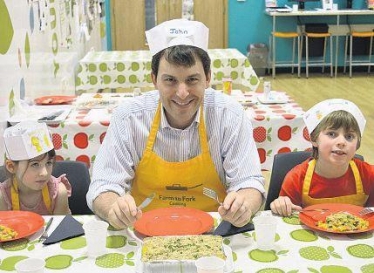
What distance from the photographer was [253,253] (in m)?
1.36

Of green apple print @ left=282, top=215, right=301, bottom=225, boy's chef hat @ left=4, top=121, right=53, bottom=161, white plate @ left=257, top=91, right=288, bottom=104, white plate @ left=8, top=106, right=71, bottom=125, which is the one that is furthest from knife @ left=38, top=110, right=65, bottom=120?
green apple print @ left=282, top=215, right=301, bottom=225

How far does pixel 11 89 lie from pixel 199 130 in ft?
4.08

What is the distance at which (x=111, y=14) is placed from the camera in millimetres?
8961

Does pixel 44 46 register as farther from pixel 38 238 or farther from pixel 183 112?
pixel 38 238

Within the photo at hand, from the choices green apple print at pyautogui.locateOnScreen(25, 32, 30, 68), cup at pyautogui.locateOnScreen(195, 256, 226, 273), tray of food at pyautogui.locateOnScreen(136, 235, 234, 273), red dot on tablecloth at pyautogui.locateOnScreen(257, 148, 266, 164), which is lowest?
red dot on tablecloth at pyautogui.locateOnScreen(257, 148, 266, 164)

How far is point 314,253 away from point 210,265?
37 centimetres

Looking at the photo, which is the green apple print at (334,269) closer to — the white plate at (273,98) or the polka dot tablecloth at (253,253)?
the polka dot tablecloth at (253,253)

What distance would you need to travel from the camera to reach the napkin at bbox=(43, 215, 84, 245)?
1.45 meters

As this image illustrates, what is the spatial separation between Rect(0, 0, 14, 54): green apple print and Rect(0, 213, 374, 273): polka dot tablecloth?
1.24 m

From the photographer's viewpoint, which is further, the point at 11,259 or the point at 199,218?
the point at 199,218

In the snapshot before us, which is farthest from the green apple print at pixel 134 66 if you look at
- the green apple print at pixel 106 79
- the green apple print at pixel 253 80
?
the green apple print at pixel 253 80

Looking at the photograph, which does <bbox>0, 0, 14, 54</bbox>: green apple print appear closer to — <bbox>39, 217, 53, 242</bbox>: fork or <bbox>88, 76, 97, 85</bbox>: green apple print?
<bbox>39, 217, 53, 242</bbox>: fork

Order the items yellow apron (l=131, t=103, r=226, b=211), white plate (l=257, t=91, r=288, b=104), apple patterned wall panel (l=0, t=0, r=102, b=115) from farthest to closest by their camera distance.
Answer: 1. white plate (l=257, t=91, r=288, b=104)
2. apple patterned wall panel (l=0, t=0, r=102, b=115)
3. yellow apron (l=131, t=103, r=226, b=211)

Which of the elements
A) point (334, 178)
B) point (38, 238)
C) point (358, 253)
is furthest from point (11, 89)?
point (358, 253)
